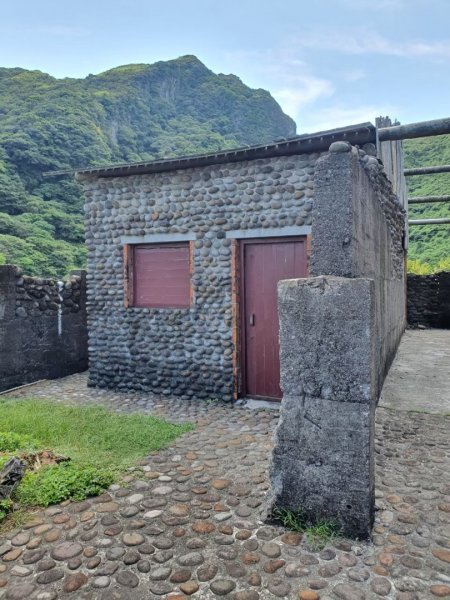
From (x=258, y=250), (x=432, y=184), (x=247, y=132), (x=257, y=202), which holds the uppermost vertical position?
(x=247, y=132)

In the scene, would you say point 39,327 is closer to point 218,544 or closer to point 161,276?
point 161,276

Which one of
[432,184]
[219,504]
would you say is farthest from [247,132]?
[219,504]

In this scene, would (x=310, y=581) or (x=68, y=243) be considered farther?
(x=68, y=243)

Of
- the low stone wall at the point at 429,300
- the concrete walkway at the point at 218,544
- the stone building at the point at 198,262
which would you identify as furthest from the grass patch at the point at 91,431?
the low stone wall at the point at 429,300

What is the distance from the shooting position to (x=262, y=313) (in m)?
6.74

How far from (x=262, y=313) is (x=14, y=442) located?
3737 mm

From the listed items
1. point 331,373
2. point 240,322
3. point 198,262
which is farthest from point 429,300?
point 331,373

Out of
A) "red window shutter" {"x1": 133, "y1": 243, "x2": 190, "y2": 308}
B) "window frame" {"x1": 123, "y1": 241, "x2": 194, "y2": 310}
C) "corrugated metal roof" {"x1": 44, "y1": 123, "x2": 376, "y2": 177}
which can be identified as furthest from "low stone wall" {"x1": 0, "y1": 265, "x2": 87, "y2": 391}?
"corrugated metal roof" {"x1": 44, "y1": 123, "x2": 376, "y2": 177}

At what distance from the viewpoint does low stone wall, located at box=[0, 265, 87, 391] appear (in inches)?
302

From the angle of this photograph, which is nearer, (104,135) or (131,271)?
(131,271)

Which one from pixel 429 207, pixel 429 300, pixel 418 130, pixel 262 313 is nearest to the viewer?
pixel 418 130

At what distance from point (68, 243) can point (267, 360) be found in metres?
21.6

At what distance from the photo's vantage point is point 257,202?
6551mm

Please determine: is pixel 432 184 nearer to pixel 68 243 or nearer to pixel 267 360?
pixel 68 243
